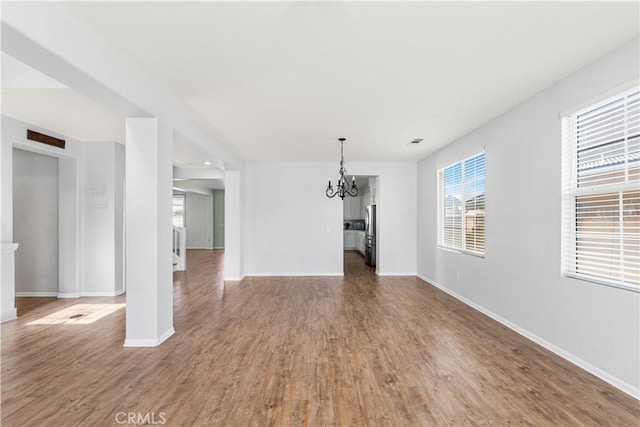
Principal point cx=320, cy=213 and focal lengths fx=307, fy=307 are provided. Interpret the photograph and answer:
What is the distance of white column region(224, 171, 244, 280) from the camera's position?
6.90 meters

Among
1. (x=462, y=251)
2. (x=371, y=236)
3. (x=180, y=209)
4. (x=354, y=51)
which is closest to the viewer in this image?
(x=354, y=51)

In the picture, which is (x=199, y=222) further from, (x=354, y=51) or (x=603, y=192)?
(x=603, y=192)

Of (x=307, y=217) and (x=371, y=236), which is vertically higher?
(x=307, y=217)

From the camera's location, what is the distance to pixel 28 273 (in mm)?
5441

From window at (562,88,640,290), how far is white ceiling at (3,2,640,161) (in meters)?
0.58

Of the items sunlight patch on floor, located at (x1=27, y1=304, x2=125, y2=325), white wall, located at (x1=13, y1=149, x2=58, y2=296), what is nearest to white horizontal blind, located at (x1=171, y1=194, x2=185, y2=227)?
white wall, located at (x1=13, y1=149, x2=58, y2=296)

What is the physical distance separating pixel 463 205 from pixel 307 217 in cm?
356

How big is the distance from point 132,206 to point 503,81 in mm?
4098

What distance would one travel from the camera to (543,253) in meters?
3.38

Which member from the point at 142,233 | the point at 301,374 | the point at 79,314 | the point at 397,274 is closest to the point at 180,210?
the point at 79,314

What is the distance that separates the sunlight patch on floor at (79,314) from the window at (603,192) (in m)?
5.83

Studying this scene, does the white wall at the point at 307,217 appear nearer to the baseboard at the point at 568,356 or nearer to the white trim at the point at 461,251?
the white trim at the point at 461,251

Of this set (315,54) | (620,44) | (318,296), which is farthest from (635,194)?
(318,296)

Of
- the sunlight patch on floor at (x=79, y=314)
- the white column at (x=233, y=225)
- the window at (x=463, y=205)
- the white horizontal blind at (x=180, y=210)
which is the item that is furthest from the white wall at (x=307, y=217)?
the white horizontal blind at (x=180, y=210)
